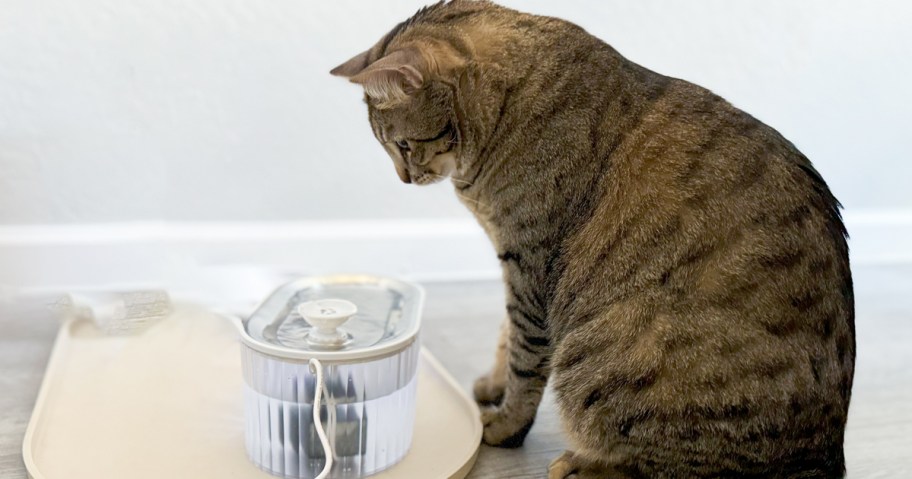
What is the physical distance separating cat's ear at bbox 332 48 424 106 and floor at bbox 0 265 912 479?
0.55 meters

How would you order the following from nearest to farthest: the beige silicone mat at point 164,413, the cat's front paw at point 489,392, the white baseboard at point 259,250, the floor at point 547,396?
the beige silicone mat at point 164,413
the floor at point 547,396
the cat's front paw at point 489,392
the white baseboard at point 259,250

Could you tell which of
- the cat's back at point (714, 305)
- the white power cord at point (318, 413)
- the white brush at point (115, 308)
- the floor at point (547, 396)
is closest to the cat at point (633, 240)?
the cat's back at point (714, 305)

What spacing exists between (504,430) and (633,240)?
399mm

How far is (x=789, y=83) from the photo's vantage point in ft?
5.84

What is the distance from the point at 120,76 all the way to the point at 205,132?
0.71ft

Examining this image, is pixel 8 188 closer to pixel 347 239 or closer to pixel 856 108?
pixel 347 239

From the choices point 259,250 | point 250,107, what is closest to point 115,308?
point 259,250

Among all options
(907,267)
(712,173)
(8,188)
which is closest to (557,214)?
(712,173)

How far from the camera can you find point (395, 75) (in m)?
1.03

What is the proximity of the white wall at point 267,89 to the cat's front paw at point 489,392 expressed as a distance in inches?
28.5

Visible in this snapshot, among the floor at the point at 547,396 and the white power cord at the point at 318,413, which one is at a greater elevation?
the white power cord at the point at 318,413

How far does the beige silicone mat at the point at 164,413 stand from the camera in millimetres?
1078

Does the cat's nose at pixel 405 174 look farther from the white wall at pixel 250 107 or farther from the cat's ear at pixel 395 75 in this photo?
the white wall at pixel 250 107

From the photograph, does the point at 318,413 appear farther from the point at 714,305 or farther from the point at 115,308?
the point at 115,308
